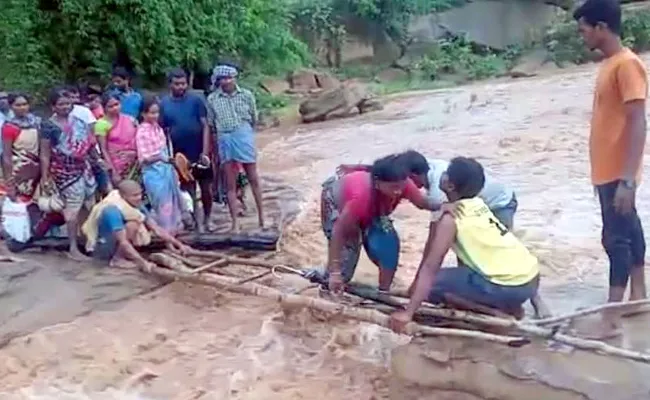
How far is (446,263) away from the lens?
7.08 metres

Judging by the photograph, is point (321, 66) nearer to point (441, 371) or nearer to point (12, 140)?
point (12, 140)

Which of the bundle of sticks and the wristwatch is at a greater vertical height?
the wristwatch

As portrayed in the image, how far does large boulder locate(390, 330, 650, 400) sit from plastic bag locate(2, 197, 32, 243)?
3162mm

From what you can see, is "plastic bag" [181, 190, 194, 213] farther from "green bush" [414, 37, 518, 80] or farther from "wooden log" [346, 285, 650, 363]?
"green bush" [414, 37, 518, 80]

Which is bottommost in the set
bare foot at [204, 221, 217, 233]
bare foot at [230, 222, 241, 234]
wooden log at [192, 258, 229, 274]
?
bare foot at [204, 221, 217, 233]

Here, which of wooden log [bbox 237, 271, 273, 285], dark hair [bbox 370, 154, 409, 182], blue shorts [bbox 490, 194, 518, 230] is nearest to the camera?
dark hair [bbox 370, 154, 409, 182]

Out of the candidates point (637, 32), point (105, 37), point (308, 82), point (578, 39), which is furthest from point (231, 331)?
point (637, 32)

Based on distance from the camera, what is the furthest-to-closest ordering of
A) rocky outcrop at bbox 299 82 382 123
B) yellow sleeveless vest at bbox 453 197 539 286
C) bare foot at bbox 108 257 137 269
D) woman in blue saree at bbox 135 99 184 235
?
rocky outcrop at bbox 299 82 382 123 → woman in blue saree at bbox 135 99 184 235 → bare foot at bbox 108 257 137 269 → yellow sleeveless vest at bbox 453 197 539 286

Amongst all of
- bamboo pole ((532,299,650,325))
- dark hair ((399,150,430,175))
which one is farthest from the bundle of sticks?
dark hair ((399,150,430,175))

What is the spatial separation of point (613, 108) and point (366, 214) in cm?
133

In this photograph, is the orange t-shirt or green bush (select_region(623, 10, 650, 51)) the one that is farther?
green bush (select_region(623, 10, 650, 51))

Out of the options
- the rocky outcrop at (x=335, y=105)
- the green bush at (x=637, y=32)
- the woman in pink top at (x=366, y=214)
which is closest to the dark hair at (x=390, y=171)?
the woman in pink top at (x=366, y=214)

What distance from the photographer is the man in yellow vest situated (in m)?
4.95

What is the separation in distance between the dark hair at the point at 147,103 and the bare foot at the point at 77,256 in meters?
1.06
